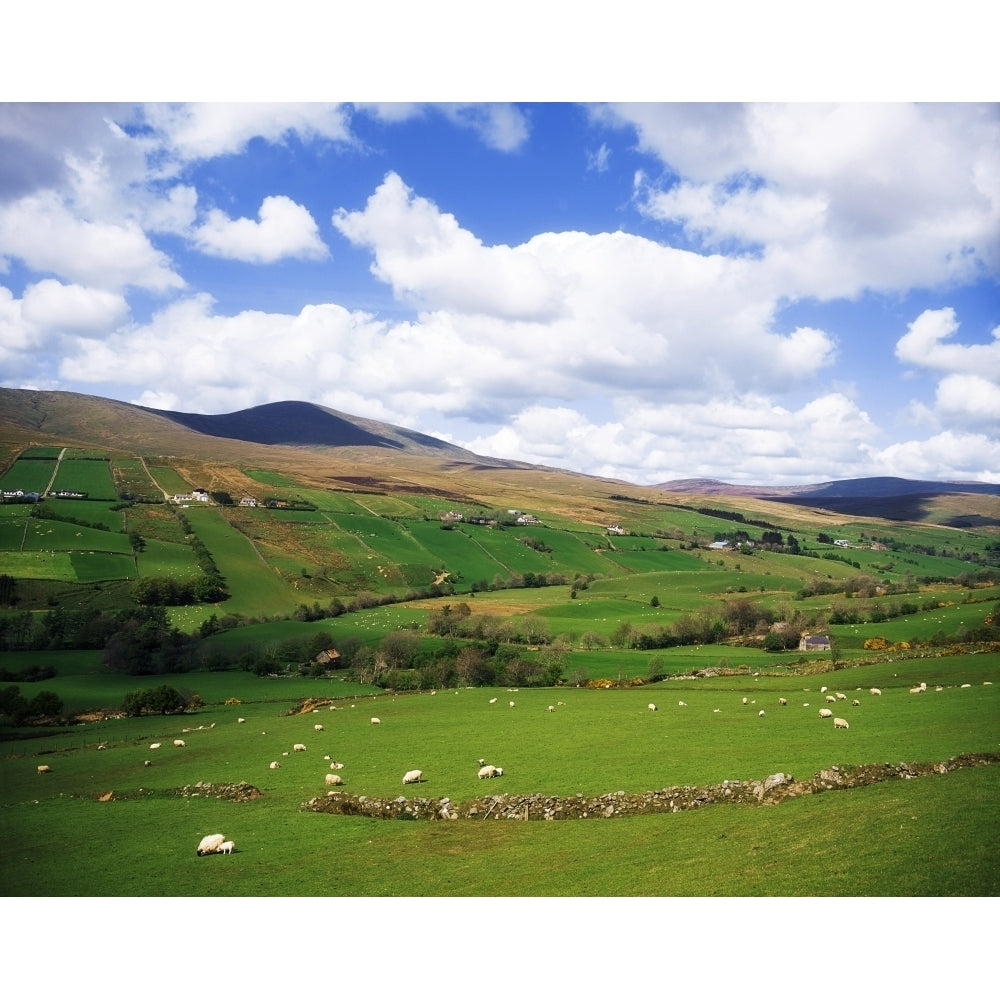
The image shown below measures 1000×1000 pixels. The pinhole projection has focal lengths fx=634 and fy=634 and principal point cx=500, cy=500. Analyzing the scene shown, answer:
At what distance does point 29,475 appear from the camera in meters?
83.9

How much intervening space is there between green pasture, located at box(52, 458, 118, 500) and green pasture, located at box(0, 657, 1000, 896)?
214ft

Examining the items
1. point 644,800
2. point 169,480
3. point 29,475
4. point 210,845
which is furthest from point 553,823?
point 169,480

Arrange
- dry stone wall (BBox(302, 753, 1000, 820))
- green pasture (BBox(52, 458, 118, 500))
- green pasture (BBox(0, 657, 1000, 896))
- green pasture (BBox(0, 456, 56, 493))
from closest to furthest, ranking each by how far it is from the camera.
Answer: green pasture (BBox(0, 657, 1000, 896)) < dry stone wall (BBox(302, 753, 1000, 820)) < green pasture (BBox(0, 456, 56, 493)) < green pasture (BBox(52, 458, 118, 500))

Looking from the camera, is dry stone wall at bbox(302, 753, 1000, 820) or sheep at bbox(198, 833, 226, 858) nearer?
dry stone wall at bbox(302, 753, 1000, 820)

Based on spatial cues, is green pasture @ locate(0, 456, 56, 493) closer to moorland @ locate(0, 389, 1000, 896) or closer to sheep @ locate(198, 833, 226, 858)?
moorland @ locate(0, 389, 1000, 896)

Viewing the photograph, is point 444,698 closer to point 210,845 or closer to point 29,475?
point 210,845

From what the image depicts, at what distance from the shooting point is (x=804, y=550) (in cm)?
12162

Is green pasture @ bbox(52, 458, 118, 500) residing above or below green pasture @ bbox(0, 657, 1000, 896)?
above

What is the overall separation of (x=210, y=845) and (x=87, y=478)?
97983 mm

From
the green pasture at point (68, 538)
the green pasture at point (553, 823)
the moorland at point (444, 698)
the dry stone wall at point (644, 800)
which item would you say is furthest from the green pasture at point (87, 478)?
the dry stone wall at point (644, 800)

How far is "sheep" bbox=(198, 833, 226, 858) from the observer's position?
46.8ft

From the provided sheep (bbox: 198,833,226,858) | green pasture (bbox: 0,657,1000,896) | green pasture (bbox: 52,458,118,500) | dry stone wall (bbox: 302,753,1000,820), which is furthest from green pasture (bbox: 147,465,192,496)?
dry stone wall (bbox: 302,753,1000,820)

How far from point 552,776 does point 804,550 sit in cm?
11818

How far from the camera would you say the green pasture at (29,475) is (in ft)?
249
